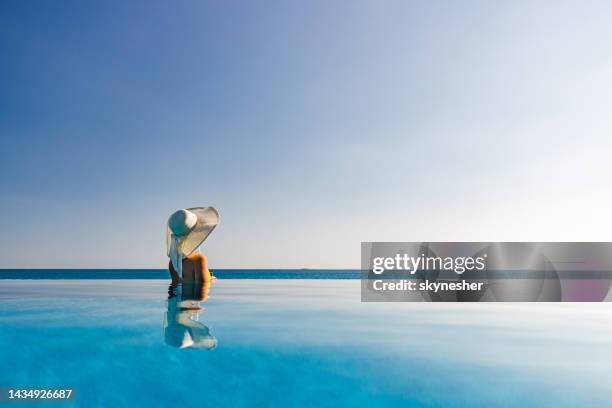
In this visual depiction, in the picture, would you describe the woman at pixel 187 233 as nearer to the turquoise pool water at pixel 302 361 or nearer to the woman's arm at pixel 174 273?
the woman's arm at pixel 174 273

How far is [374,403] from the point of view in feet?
14.9

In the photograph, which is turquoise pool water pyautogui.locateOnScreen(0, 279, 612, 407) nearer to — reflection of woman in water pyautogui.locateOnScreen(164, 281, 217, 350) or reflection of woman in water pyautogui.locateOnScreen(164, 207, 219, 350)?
reflection of woman in water pyautogui.locateOnScreen(164, 281, 217, 350)

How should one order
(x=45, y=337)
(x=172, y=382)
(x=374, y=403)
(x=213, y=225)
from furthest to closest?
(x=213, y=225)
(x=45, y=337)
(x=172, y=382)
(x=374, y=403)

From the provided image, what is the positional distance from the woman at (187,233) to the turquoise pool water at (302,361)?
4.52 m

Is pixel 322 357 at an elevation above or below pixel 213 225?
below

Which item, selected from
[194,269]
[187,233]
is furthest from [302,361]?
[194,269]

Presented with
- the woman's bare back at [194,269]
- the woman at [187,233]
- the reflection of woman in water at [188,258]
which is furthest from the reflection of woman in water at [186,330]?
the woman's bare back at [194,269]

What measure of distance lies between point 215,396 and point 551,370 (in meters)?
4.69

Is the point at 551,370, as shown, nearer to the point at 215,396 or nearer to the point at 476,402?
the point at 476,402

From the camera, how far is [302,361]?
6.11 meters

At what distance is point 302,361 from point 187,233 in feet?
31.2

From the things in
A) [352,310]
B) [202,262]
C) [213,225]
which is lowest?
[352,310]

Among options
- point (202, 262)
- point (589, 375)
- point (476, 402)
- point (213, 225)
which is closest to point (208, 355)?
point (476, 402)

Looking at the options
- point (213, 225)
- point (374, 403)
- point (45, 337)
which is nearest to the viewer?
point (374, 403)
